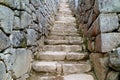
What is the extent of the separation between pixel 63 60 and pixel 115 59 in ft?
4.07

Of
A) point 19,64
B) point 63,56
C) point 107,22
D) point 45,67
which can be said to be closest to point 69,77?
point 45,67

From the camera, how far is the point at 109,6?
1943mm

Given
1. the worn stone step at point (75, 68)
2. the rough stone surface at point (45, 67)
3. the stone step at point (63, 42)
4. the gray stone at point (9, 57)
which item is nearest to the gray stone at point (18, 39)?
the gray stone at point (9, 57)

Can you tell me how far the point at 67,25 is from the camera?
4707mm

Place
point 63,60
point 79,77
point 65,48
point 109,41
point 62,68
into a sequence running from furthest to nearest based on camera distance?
point 65,48 < point 63,60 < point 62,68 < point 79,77 < point 109,41

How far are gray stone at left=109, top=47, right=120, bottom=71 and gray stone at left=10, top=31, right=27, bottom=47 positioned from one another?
107 centimetres

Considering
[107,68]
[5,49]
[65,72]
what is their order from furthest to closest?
1. [65,72]
2. [107,68]
3. [5,49]

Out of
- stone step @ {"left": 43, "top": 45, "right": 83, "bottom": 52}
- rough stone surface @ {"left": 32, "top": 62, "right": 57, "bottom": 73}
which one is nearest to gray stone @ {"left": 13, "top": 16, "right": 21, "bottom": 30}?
rough stone surface @ {"left": 32, "top": 62, "right": 57, "bottom": 73}

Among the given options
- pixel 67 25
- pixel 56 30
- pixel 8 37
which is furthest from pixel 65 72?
pixel 67 25

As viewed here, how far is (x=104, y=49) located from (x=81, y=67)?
732 mm

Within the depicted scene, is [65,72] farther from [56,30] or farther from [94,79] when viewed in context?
[56,30]

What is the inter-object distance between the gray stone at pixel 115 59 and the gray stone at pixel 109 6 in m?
0.56

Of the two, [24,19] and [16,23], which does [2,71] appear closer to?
[16,23]

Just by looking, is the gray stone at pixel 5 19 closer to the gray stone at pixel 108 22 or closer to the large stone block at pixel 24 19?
the large stone block at pixel 24 19
